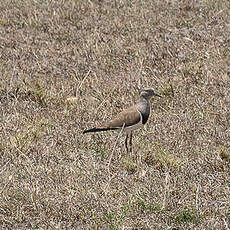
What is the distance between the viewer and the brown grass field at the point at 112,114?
4.51 metres

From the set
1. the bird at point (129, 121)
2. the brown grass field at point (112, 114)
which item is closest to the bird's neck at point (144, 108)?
the bird at point (129, 121)

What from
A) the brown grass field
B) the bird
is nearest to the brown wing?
the bird

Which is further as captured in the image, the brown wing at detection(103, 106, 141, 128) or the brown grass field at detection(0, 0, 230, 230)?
the brown wing at detection(103, 106, 141, 128)

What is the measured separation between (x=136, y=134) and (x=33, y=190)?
1.80 metres

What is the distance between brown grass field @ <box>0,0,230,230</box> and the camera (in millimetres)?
4508

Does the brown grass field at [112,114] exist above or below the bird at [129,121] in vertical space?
below

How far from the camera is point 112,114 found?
6.68m

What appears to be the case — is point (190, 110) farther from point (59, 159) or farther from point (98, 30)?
point (98, 30)

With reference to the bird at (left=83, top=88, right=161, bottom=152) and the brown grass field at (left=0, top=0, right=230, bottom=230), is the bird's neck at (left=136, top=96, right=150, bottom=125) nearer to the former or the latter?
the bird at (left=83, top=88, right=161, bottom=152)

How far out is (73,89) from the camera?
7.57 meters

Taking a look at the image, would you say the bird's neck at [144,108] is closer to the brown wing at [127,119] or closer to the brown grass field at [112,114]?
the brown wing at [127,119]

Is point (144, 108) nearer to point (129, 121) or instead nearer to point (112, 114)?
point (129, 121)

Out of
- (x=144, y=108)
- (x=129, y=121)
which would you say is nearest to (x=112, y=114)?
(x=144, y=108)

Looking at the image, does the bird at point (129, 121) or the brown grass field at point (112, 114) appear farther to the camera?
the bird at point (129, 121)
